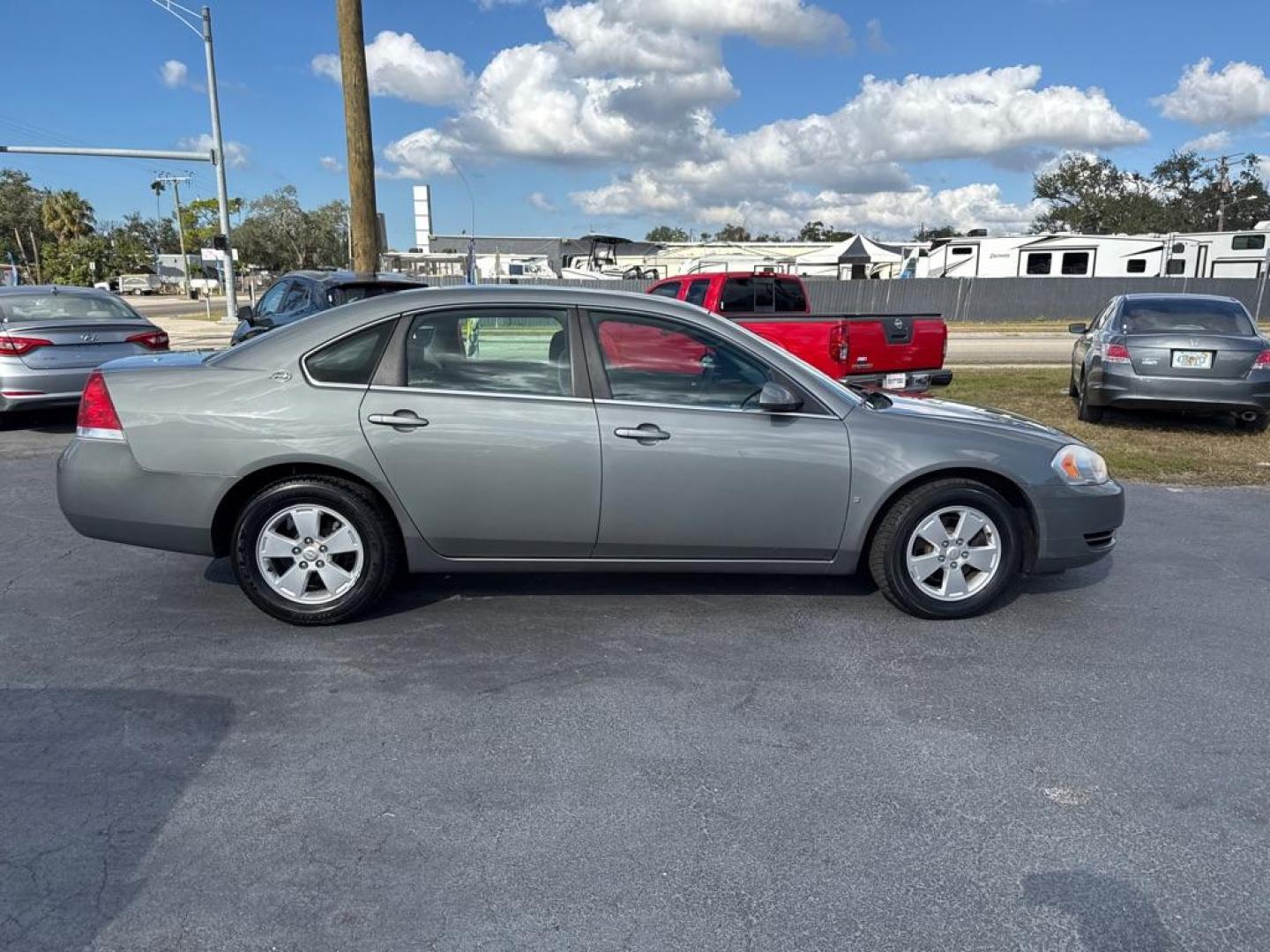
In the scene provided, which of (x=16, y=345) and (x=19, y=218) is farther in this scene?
(x=19, y=218)

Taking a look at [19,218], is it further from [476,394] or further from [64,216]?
[476,394]

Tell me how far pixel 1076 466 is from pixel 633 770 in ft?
9.12

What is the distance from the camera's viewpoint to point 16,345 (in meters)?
8.60

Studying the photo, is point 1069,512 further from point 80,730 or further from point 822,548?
point 80,730

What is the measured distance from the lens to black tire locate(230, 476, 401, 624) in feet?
13.5

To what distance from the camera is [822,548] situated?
4.30m

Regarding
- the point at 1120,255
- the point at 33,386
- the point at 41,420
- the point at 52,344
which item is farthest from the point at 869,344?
the point at 1120,255

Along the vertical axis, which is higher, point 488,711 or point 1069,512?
point 1069,512

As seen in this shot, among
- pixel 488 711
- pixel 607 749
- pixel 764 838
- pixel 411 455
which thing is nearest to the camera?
pixel 764 838

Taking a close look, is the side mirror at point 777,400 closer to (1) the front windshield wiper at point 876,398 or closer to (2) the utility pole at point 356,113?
(1) the front windshield wiper at point 876,398

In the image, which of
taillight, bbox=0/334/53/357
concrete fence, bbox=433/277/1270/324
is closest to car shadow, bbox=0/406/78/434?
taillight, bbox=0/334/53/357

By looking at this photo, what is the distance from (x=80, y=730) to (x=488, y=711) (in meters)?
1.50

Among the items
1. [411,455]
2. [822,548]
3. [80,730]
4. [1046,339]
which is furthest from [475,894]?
[1046,339]

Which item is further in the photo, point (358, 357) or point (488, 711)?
point (358, 357)
